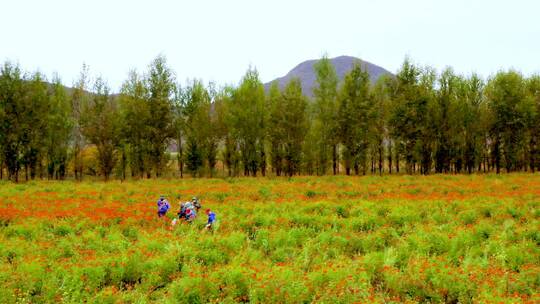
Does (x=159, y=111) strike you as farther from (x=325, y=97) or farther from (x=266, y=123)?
(x=325, y=97)

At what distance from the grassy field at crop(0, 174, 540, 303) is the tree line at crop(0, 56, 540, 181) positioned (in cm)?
2536

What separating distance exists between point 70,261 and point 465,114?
53259 millimetres

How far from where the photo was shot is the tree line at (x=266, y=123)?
41688 mm

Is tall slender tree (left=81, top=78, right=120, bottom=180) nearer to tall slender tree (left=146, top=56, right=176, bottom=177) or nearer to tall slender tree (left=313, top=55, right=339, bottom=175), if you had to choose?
tall slender tree (left=146, top=56, right=176, bottom=177)

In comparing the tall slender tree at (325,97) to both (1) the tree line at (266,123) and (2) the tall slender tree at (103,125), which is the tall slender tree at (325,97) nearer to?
(1) the tree line at (266,123)

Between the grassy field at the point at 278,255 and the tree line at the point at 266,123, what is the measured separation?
25.4m

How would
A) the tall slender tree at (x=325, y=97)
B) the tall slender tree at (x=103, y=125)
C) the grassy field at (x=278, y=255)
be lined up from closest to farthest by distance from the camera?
the grassy field at (x=278, y=255) < the tall slender tree at (x=103, y=125) < the tall slender tree at (x=325, y=97)

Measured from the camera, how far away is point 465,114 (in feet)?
170

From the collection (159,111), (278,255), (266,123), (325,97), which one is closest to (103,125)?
(159,111)

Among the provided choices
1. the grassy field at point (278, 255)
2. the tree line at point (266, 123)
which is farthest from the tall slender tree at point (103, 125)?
the grassy field at point (278, 255)

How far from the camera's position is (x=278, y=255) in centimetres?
1051

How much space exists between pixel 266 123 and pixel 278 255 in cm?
4067

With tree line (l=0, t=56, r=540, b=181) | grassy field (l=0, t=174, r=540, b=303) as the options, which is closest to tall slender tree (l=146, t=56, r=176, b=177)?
tree line (l=0, t=56, r=540, b=181)

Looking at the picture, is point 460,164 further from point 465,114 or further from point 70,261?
point 70,261
